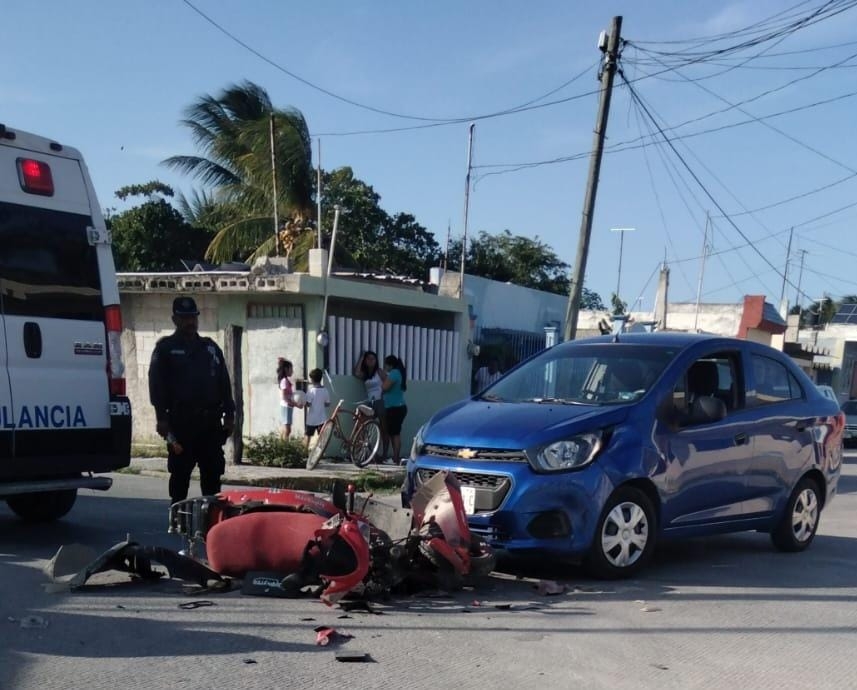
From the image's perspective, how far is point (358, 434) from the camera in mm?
14656

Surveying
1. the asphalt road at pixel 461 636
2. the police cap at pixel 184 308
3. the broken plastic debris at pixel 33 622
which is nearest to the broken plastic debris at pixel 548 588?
the asphalt road at pixel 461 636

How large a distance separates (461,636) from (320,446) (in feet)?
29.4

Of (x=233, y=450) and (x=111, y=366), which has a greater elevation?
(x=111, y=366)

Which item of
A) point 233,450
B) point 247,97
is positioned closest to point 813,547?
point 233,450

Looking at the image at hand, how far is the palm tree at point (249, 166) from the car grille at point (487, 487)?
18.5 m

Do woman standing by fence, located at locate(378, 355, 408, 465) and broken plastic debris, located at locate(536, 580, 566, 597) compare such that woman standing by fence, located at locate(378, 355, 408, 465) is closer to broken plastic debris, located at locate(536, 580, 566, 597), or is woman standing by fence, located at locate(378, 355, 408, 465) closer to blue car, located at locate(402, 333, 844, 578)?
blue car, located at locate(402, 333, 844, 578)

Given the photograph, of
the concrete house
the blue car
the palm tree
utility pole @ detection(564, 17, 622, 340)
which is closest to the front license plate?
the blue car

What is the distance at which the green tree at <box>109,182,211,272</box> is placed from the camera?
98.4ft

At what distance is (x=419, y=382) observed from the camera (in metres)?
17.2

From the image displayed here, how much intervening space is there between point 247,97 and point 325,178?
574cm

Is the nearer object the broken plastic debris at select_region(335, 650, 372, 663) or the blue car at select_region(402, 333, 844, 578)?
the broken plastic debris at select_region(335, 650, 372, 663)

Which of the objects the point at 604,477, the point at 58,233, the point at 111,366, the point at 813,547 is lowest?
the point at 813,547

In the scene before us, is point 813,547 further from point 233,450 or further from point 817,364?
point 817,364

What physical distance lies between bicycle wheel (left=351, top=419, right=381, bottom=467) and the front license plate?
806 centimetres
